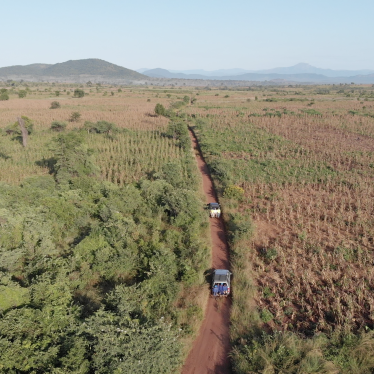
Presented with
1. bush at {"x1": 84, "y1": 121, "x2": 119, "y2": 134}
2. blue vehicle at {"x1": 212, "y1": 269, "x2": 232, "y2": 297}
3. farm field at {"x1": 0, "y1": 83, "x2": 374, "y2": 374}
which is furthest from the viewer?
bush at {"x1": 84, "y1": 121, "x2": 119, "y2": 134}

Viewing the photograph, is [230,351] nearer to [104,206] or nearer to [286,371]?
[286,371]

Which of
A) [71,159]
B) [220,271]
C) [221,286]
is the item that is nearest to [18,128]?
[71,159]

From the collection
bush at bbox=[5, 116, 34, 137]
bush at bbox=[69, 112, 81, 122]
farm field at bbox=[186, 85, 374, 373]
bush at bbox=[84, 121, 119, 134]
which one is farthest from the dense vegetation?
bush at bbox=[69, 112, 81, 122]

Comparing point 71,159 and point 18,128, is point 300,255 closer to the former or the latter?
point 71,159

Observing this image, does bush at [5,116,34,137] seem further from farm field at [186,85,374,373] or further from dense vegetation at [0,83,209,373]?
farm field at [186,85,374,373]

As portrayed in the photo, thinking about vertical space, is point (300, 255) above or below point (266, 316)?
above

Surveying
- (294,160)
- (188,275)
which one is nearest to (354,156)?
(294,160)
